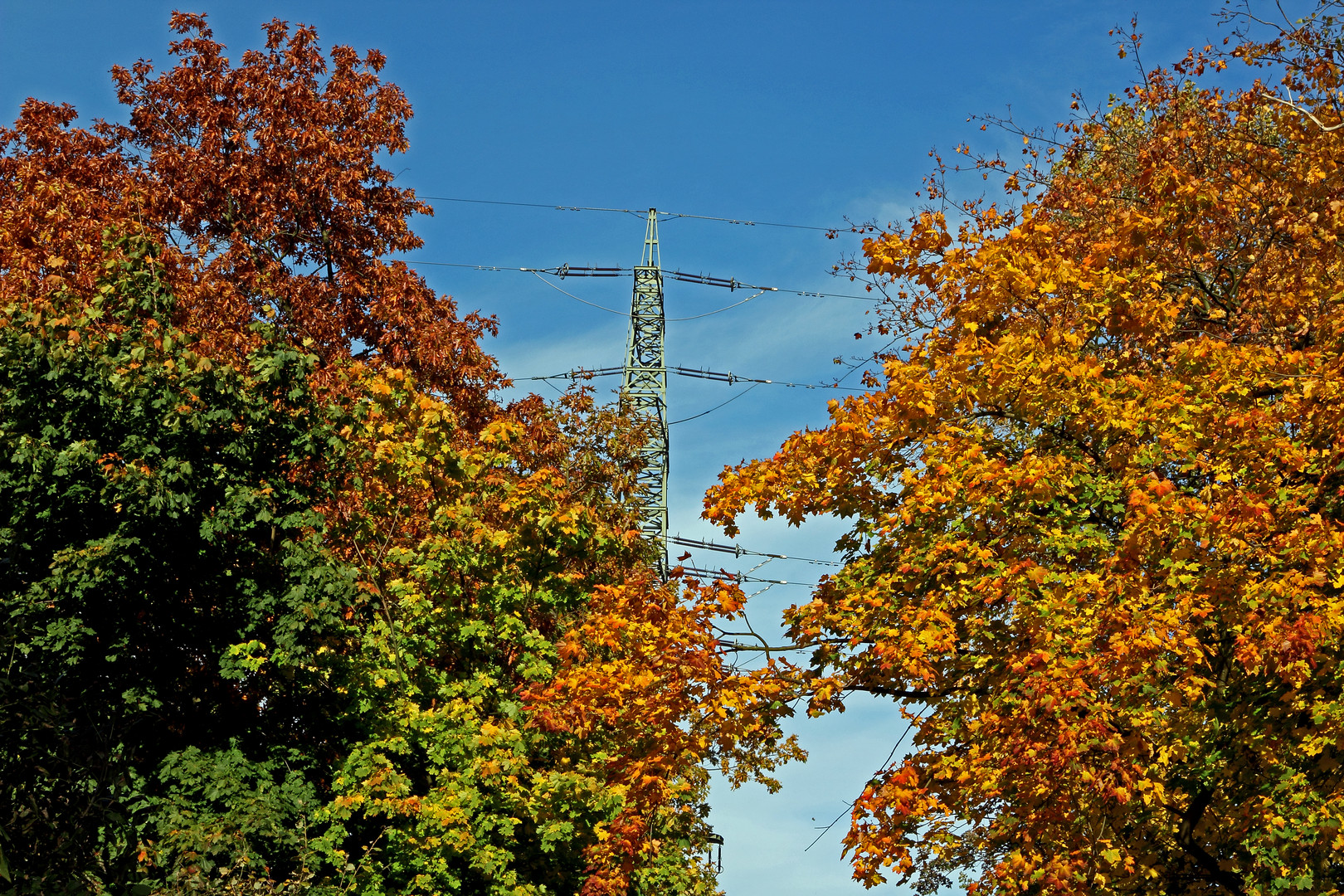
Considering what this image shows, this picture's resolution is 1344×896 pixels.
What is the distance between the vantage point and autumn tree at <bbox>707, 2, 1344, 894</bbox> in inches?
461

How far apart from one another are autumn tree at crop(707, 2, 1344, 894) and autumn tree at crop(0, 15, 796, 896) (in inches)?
87.6

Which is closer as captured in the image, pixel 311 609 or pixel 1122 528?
pixel 1122 528

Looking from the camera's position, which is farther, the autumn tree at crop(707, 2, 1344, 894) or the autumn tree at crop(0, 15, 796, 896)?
the autumn tree at crop(0, 15, 796, 896)

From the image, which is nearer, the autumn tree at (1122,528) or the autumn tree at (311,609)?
the autumn tree at (1122,528)

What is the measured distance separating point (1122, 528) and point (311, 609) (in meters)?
10.4

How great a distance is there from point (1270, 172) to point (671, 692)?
34.6ft

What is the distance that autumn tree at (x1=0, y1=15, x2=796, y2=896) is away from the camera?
50.4ft

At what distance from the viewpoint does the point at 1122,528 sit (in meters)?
14.0

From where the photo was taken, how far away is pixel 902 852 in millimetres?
13164

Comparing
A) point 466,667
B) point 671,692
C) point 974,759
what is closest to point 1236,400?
point 974,759

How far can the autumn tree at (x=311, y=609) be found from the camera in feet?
50.4

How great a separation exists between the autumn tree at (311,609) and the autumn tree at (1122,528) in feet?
7.30

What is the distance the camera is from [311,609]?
1675 centimetres

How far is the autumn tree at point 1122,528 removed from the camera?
461 inches
